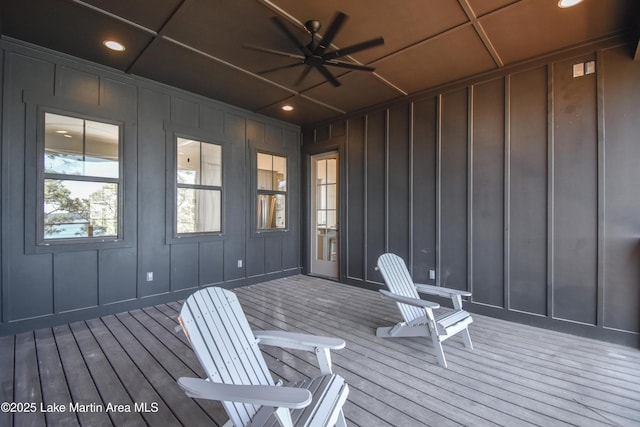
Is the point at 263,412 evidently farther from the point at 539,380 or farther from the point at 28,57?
the point at 28,57

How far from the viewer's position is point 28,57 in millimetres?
3113

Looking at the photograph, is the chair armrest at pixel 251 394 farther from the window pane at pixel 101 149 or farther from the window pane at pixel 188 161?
the window pane at pixel 188 161

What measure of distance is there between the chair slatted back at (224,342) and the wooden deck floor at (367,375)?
507mm

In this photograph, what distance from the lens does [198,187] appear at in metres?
4.49

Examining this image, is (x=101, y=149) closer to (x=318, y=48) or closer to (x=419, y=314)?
(x=318, y=48)

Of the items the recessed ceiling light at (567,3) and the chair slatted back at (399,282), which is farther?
the chair slatted back at (399,282)

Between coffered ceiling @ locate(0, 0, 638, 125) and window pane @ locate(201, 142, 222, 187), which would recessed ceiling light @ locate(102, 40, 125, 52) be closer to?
coffered ceiling @ locate(0, 0, 638, 125)

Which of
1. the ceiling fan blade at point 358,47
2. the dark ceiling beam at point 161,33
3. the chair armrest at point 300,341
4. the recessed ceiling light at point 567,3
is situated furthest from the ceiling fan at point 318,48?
the chair armrest at point 300,341

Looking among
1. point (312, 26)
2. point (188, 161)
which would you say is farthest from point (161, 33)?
point (188, 161)

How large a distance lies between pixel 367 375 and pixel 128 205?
11.7 feet

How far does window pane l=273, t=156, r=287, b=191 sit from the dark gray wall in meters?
0.22

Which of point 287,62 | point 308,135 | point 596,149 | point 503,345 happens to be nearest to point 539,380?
point 503,345

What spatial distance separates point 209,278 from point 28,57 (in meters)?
3.41

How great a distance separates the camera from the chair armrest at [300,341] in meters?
1.60
